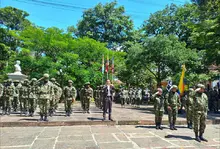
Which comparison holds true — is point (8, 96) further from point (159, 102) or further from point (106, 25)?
point (106, 25)

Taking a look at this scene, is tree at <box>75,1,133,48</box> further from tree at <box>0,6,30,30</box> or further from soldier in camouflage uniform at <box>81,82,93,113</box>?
soldier in camouflage uniform at <box>81,82,93,113</box>

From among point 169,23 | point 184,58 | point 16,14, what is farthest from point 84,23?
point 184,58

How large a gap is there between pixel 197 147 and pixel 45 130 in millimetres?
5130

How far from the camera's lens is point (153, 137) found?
24.1ft

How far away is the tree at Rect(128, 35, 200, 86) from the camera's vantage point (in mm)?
18250

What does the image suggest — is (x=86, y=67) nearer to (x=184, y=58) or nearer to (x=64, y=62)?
(x=64, y=62)

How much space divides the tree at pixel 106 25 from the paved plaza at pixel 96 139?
30440mm

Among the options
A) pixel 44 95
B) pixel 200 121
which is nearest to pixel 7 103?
pixel 44 95

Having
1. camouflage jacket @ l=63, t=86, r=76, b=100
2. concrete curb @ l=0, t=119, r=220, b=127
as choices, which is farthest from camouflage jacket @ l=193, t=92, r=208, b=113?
camouflage jacket @ l=63, t=86, r=76, b=100

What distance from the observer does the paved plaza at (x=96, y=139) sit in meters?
6.14

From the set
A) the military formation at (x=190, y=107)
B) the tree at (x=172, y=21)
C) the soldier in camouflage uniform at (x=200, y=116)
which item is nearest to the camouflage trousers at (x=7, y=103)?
the military formation at (x=190, y=107)

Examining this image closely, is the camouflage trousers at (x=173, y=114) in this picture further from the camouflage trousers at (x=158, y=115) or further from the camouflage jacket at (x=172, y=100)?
the camouflage trousers at (x=158, y=115)

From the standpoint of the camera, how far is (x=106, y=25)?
1519 inches

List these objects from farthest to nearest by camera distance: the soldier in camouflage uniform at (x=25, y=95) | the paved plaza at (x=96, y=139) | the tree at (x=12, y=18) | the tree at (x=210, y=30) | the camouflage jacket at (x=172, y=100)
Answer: the tree at (x=12, y=18)
the tree at (x=210, y=30)
the soldier in camouflage uniform at (x=25, y=95)
the camouflage jacket at (x=172, y=100)
the paved plaza at (x=96, y=139)
